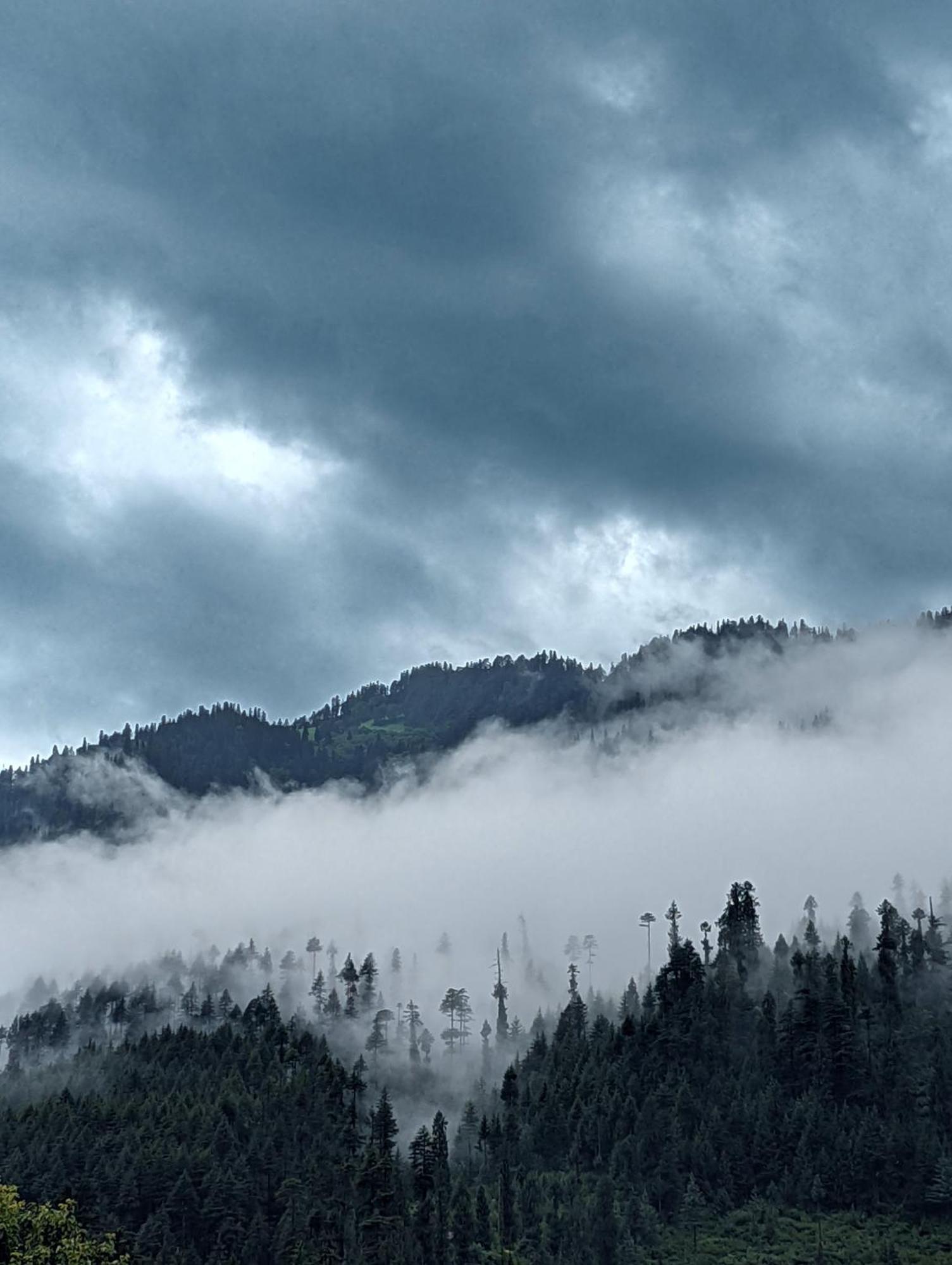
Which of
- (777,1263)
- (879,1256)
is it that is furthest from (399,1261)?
(879,1256)

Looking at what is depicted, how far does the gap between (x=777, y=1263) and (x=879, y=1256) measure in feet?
53.1

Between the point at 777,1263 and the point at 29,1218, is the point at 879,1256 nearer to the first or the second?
the point at 777,1263

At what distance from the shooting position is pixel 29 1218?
14038cm

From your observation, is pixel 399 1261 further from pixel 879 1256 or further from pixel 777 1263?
pixel 879 1256

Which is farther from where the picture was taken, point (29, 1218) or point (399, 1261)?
point (399, 1261)

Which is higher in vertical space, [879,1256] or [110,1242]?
[110,1242]

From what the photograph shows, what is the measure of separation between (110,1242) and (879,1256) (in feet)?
402

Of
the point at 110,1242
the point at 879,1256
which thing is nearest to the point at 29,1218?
the point at 110,1242

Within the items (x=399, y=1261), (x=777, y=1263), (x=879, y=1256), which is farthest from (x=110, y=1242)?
(x=879, y=1256)

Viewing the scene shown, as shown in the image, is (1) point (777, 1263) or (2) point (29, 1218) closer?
(2) point (29, 1218)

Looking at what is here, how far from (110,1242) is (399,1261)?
6809 centimetres

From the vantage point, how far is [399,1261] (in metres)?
200

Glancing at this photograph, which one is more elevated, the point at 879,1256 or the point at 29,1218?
the point at 29,1218

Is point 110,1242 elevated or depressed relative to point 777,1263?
elevated
